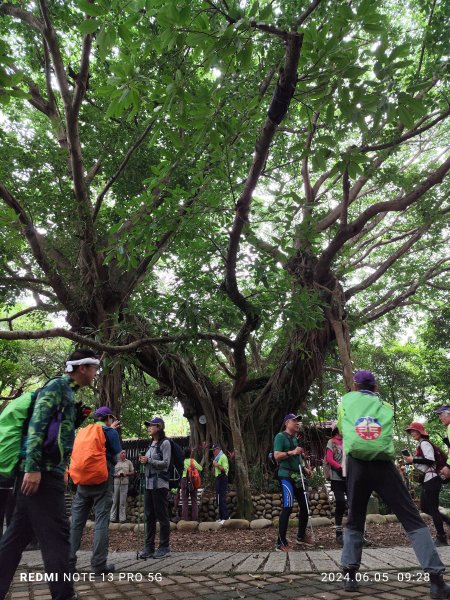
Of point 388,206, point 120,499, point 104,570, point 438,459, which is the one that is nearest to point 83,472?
point 104,570

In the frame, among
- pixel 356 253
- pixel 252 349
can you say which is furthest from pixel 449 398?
pixel 252 349

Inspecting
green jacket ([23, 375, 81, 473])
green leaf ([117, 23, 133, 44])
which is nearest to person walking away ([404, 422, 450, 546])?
green jacket ([23, 375, 81, 473])

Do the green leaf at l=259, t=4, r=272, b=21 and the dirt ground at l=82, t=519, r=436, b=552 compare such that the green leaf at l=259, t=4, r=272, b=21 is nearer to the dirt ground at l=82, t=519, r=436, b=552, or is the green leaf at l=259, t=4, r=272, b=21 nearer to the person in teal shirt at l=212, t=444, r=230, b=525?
the dirt ground at l=82, t=519, r=436, b=552

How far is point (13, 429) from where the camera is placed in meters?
2.84

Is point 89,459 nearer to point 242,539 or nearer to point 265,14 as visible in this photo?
point 242,539

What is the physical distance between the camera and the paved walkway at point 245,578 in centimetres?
331

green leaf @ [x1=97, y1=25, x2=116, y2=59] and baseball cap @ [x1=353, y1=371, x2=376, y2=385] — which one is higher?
green leaf @ [x1=97, y1=25, x2=116, y2=59]

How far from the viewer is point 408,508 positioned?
10.1 ft

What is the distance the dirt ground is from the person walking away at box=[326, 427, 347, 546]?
0.27 metres

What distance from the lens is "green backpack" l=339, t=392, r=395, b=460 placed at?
316 cm

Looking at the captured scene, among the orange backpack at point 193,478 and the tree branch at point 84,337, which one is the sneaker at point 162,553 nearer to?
the tree branch at point 84,337

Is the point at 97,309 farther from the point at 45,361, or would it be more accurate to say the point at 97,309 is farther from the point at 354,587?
the point at 45,361

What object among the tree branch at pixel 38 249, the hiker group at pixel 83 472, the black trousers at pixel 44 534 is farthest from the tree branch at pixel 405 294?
the black trousers at pixel 44 534

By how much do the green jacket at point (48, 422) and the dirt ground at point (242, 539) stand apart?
3.10 m
